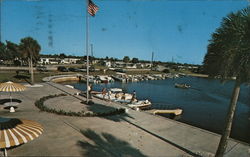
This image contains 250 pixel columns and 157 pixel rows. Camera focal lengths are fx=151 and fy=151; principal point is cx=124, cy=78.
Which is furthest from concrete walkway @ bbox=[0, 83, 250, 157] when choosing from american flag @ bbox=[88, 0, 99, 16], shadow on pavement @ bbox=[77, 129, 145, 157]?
american flag @ bbox=[88, 0, 99, 16]

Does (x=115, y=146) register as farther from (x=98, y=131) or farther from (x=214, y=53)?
(x=214, y=53)

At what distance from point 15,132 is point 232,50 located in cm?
731

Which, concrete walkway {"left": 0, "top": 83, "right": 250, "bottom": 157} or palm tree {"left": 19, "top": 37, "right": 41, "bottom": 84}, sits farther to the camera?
palm tree {"left": 19, "top": 37, "right": 41, "bottom": 84}

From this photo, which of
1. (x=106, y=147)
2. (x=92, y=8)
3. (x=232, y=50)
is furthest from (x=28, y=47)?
(x=232, y=50)

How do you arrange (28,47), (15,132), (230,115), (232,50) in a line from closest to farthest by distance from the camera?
(15,132) → (232,50) → (230,115) → (28,47)

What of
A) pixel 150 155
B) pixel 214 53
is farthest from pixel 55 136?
pixel 214 53

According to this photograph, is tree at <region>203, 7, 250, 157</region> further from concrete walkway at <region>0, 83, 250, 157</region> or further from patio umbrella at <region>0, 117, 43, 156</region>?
patio umbrella at <region>0, 117, 43, 156</region>

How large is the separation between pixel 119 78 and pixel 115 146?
47803 mm

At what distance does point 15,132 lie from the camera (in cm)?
442

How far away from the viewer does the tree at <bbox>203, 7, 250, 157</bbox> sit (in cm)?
502

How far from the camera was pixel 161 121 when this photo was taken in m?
11.6

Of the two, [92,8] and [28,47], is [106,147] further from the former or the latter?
[28,47]

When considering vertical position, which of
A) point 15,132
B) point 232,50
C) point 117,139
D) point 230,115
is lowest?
point 117,139

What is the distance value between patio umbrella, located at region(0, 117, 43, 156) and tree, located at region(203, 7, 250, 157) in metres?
6.67
